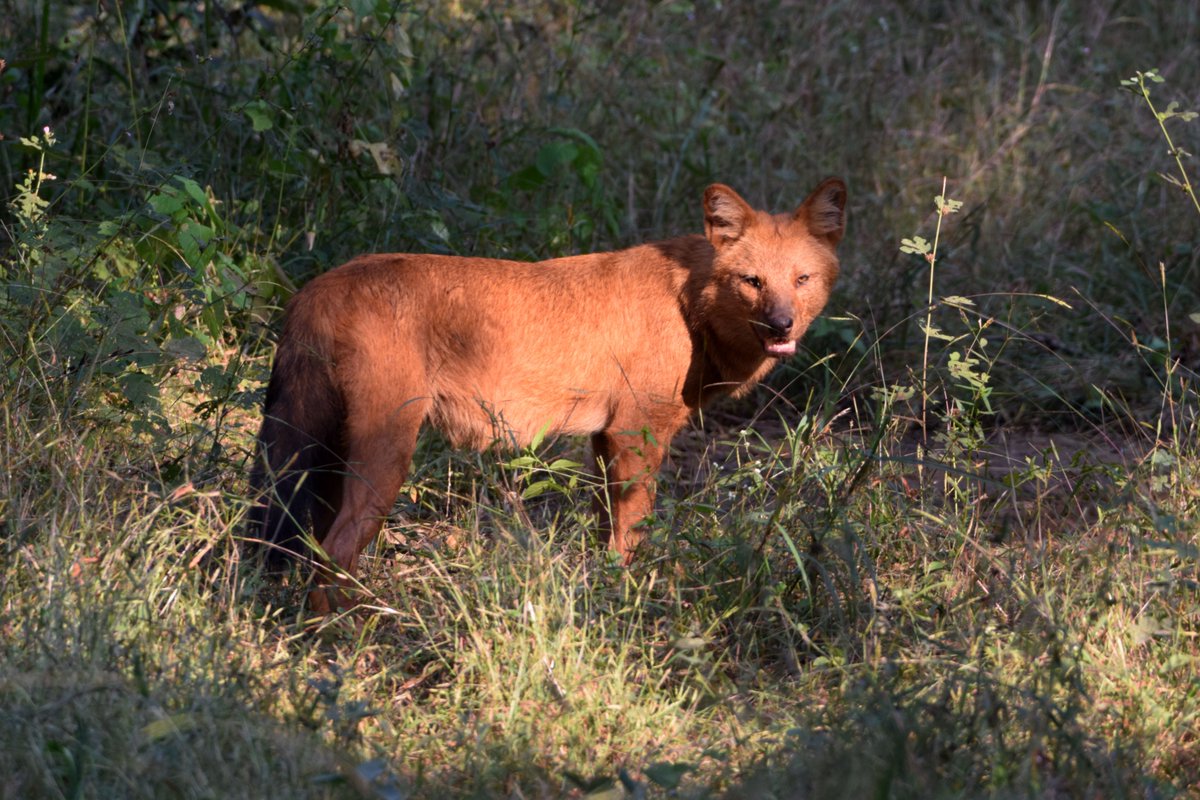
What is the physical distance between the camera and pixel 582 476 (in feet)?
17.2

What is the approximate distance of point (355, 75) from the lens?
19.6 ft

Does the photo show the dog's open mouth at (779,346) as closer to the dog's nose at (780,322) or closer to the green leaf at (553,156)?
the dog's nose at (780,322)

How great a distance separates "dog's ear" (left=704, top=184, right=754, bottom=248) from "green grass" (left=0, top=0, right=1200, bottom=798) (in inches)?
28.2

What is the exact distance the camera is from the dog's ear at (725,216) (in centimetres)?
504

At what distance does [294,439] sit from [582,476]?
4.82 ft

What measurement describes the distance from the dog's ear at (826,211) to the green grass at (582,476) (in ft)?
2.32

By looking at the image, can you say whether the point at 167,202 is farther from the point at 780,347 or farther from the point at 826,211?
the point at 826,211

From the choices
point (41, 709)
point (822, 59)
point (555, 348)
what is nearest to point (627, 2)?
point (822, 59)

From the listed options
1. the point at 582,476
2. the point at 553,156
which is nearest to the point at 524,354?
the point at 582,476

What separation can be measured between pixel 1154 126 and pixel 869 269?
7.55ft

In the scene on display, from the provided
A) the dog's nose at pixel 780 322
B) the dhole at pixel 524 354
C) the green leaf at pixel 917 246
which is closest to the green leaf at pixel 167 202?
the dhole at pixel 524 354

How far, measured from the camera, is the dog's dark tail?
13.2 feet

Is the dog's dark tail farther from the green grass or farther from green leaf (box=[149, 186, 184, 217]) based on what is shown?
green leaf (box=[149, 186, 184, 217])

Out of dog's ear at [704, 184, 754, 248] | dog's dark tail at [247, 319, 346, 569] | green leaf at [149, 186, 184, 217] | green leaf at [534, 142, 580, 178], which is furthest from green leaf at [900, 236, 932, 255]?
green leaf at [149, 186, 184, 217]
